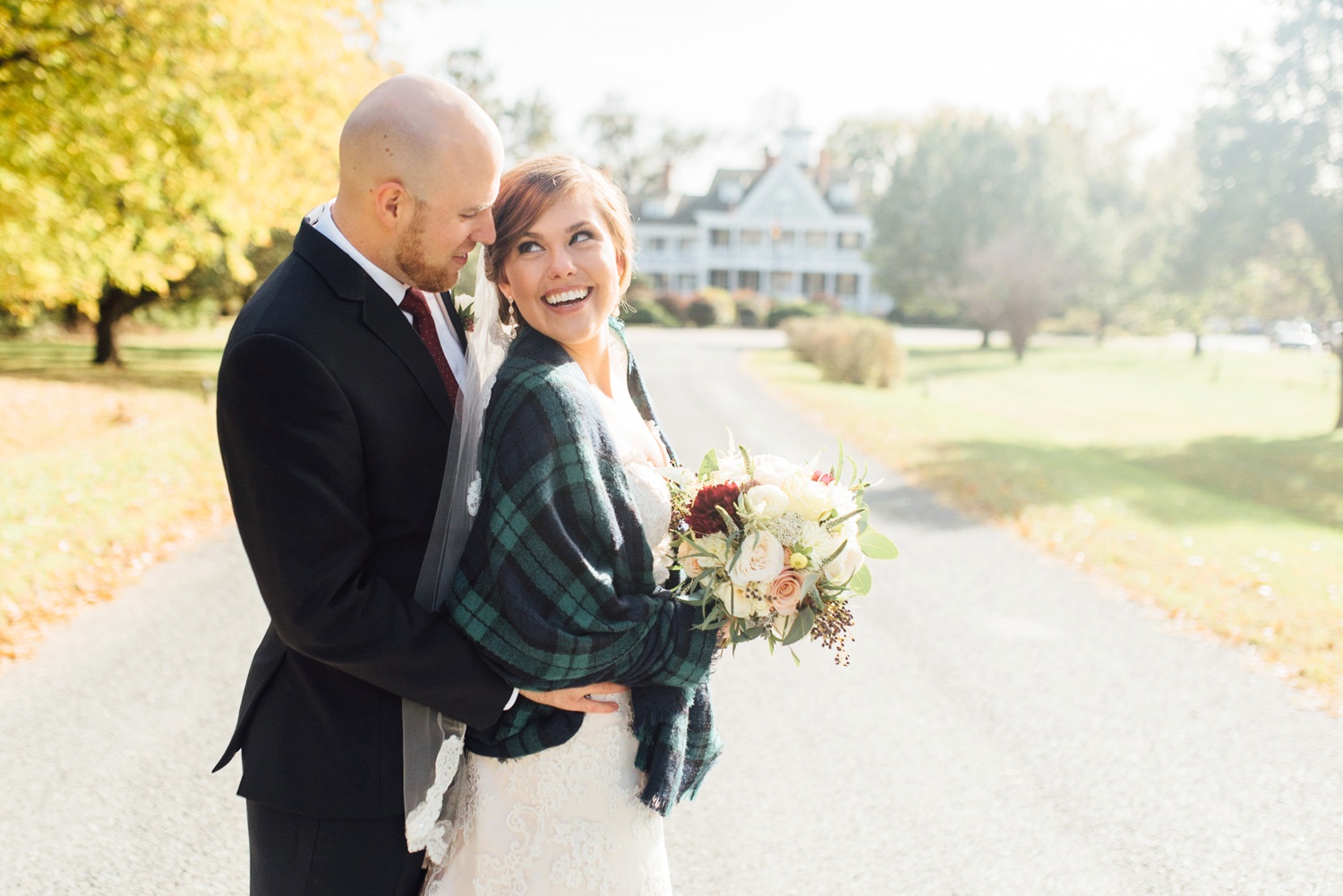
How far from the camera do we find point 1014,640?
691 cm

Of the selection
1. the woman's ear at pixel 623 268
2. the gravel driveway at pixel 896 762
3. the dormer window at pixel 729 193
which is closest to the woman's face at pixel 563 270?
the woman's ear at pixel 623 268

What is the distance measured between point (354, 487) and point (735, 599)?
941 millimetres

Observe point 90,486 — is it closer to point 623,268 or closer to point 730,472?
point 623,268

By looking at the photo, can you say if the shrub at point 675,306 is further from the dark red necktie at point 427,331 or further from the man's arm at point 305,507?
the man's arm at point 305,507

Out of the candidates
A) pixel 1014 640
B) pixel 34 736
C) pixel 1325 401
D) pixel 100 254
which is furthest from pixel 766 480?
pixel 1325 401

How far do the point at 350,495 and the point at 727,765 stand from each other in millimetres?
3404

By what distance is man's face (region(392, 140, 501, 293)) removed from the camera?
2203 mm

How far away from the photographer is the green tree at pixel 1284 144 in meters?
19.9

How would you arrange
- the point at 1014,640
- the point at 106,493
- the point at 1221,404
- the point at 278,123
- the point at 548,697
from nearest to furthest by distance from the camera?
the point at 548,697
the point at 1014,640
the point at 106,493
the point at 278,123
the point at 1221,404

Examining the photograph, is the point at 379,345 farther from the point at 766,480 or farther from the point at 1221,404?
the point at 1221,404

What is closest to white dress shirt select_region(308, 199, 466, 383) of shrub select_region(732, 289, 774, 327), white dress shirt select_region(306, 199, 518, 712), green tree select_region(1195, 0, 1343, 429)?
white dress shirt select_region(306, 199, 518, 712)

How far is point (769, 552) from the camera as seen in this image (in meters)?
2.33

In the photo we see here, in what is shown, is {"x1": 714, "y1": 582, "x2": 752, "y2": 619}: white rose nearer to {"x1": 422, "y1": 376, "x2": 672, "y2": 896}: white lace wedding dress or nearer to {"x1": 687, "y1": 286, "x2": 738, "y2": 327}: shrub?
{"x1": 422, "y1": 376, "x2": 672, "y2": 896}: white lace wedding dress

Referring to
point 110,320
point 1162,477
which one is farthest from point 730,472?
point 110,320
